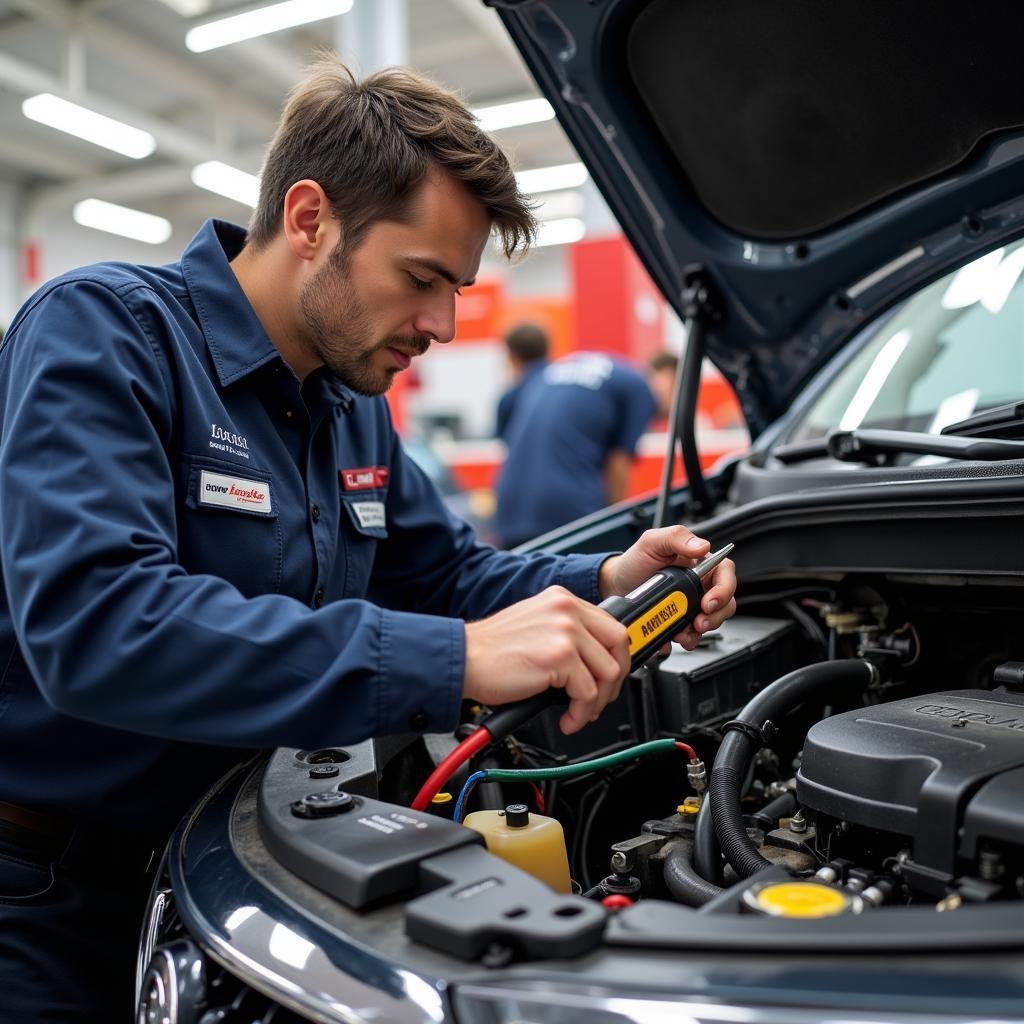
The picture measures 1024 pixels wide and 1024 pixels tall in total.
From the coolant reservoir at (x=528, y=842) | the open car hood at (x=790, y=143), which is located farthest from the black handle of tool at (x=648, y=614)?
the open car hood at (x=790, y=143)

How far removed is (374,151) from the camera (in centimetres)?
125

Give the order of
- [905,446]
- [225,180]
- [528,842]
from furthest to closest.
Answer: [225,180] → [905,446] → [528,842]

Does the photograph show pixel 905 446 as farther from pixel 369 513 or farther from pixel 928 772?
pixel 369 513

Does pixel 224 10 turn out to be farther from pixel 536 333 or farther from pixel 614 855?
pixel 614 855

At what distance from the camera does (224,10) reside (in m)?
7.61

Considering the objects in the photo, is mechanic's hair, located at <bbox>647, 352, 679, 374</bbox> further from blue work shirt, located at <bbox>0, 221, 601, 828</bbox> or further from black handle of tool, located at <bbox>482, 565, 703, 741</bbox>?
black handle of tool, located at <bbox>482, 565, 703, 741</bbox>

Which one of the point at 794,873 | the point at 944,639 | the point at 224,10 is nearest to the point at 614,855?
the point at 794,873

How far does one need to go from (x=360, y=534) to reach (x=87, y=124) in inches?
361

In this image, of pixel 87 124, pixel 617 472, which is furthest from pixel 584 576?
pixel 87 124

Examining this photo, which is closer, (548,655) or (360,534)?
(548,655)

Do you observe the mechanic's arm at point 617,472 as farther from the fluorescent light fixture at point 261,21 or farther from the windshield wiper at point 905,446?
the fluorescent light fixture at point 261,21

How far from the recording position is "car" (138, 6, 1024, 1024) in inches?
27.3

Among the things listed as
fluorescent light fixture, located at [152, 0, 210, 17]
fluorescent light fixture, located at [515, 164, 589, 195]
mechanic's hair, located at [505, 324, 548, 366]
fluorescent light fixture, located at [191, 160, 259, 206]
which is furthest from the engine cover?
fluorescent light fixture, located at [515, 164, 589, 195]

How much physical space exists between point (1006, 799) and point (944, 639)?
673mm
